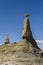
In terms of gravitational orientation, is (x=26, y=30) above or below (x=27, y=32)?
above

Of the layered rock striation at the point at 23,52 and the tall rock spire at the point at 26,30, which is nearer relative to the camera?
the layered rock striation at the point at 23,52

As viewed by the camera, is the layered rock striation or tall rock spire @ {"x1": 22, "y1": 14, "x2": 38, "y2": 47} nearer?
the layered rock striation

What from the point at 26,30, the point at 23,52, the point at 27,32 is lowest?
the point at 23,52

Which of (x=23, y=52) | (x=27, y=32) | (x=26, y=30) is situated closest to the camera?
(x=23, y=52)

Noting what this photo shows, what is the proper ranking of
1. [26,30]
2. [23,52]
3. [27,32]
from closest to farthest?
1. [23,52]
2. [26,30]
3. [27,32]

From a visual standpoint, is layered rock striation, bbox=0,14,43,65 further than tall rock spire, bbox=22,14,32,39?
No

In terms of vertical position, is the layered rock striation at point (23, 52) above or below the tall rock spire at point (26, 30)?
below

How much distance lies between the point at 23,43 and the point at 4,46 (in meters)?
4.77

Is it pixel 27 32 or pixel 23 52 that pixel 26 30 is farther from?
pixel 23 52

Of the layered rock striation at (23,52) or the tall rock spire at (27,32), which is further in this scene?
the tall rock spire at (27,32)

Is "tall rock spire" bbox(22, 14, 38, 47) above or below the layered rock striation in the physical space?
above

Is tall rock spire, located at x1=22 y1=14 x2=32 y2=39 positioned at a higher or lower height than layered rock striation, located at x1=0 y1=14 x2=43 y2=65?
higher

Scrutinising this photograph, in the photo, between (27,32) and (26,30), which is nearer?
(26,30)

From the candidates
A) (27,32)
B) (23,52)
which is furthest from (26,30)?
(23,52)
